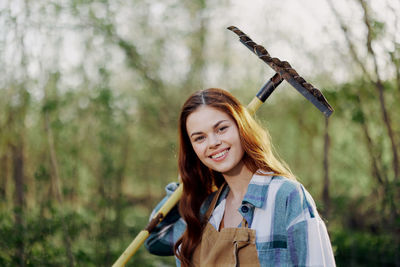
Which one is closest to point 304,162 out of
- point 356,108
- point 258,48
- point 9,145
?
point 356,108

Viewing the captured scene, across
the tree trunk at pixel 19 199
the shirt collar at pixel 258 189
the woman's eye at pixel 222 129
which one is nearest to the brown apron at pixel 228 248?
the shirt collar at pixel 258 189

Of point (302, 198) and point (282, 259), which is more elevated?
point (302, 198)

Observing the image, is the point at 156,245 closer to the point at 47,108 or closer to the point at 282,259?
the point at 282,259

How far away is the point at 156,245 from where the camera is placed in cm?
240

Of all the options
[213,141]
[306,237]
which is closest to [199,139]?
[213,141]

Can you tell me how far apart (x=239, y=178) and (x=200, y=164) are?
1.06ft

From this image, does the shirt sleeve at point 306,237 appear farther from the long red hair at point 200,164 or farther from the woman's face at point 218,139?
the woman's face at point 218,139

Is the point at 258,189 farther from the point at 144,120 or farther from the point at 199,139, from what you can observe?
the point at 144,120

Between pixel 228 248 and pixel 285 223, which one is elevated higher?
pixel 285 223

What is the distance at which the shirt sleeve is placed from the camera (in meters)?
1.58

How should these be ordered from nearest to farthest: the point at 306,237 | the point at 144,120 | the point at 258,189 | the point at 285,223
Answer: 1. the point at 306,237
2. the point at 285,223
3. the point at 258,189
4. the point at 144,120

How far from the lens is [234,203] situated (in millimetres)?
2062

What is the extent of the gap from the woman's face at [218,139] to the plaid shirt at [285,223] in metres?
0.16

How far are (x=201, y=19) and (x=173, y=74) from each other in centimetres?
109
